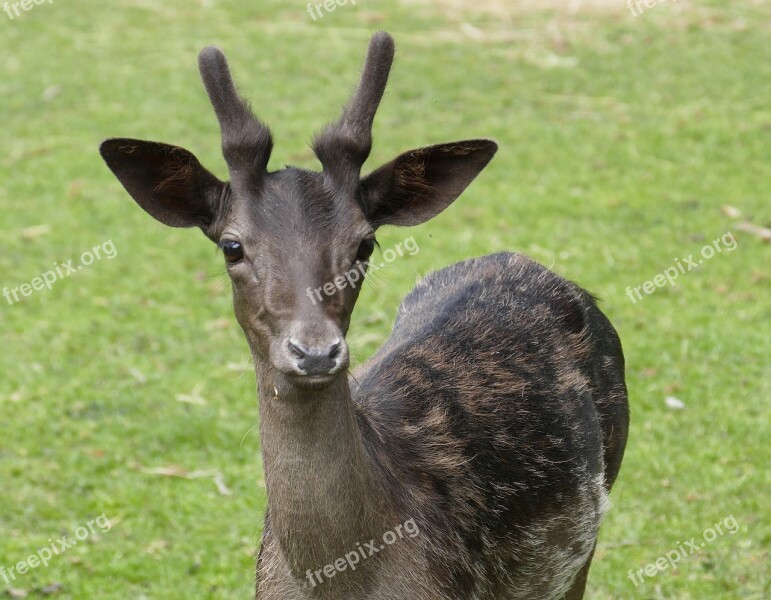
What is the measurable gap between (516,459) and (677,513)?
2.84 m

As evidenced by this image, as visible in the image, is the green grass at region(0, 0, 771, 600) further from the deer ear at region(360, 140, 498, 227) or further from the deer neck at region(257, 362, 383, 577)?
the deer neck at region(257, 362, 383, 577)

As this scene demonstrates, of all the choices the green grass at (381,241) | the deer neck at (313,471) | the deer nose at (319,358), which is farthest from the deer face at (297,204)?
the green grass at (381,241)

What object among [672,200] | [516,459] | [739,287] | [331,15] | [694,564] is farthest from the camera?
[331,15]

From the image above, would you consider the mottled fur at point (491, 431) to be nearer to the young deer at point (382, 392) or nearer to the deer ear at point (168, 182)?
the young deer at point (382, 392)

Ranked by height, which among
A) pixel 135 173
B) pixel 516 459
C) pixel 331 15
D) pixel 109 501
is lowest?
pixel 331 15

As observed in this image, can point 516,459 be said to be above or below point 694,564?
above

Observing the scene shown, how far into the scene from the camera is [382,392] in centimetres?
579

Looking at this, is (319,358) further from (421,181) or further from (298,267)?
(421,181)

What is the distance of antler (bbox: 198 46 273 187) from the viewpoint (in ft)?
16.3

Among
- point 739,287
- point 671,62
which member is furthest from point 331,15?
point 739,287

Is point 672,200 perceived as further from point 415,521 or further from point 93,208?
point 415,521

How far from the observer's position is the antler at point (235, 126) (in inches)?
196

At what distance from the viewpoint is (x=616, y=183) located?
1404cm

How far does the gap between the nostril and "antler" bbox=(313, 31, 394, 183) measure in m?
0.92
